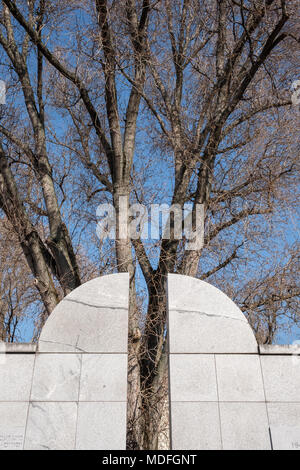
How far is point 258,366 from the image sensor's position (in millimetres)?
4184

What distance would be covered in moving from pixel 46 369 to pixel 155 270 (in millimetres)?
3388

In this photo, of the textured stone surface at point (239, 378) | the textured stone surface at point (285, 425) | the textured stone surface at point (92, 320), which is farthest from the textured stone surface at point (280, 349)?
the textured stone surface at point (92, 320)

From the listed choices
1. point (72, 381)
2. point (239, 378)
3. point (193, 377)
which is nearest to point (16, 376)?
point (72, 381)

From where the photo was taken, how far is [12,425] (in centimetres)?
390

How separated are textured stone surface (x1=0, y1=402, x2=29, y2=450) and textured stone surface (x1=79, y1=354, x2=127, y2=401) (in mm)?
570

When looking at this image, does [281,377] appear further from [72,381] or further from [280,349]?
[72,381]

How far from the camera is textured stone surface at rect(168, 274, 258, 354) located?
13.9ft

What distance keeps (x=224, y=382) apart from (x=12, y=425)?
2.05 m

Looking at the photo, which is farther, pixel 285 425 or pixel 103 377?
pixel 103 377

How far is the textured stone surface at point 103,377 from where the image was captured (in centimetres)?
404

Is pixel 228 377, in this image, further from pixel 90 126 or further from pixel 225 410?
pixel 90 126

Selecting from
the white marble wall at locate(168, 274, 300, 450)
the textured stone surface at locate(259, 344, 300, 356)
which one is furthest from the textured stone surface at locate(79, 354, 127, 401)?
the textured stone surface at locate(259, 344, 300, 356)
